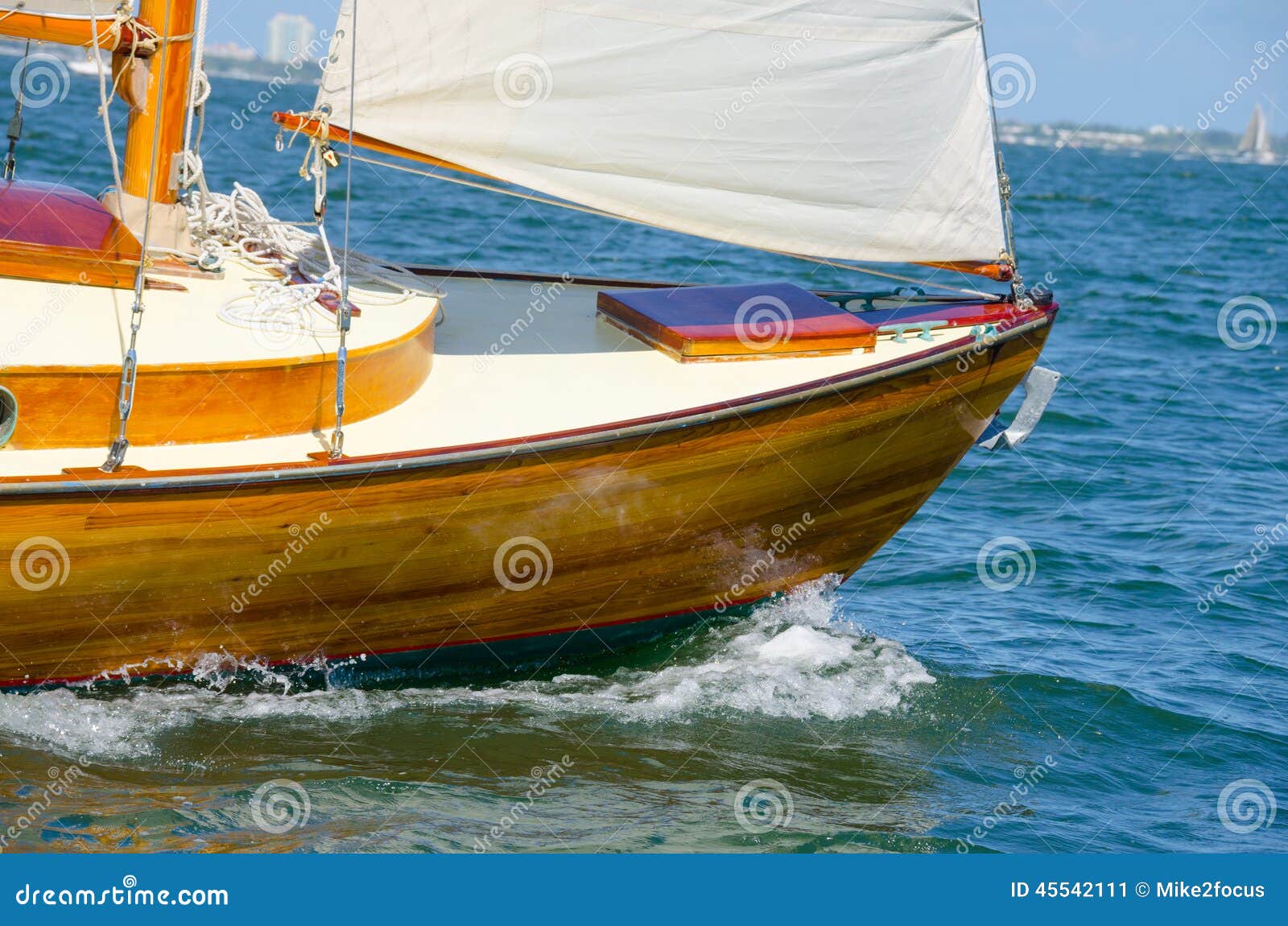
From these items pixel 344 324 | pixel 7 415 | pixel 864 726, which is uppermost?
pixel 344 324

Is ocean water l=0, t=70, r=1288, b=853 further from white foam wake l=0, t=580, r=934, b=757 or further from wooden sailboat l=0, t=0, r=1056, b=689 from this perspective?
wooden sailboat l=0, t=0, r=1056, b=689

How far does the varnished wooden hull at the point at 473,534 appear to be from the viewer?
480 centimetres

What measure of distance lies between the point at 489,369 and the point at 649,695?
1.52 metres

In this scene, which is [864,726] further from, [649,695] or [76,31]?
[76,31]

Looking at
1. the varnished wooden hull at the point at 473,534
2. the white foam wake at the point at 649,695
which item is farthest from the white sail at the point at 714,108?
the white foam wake at the point at 649,695

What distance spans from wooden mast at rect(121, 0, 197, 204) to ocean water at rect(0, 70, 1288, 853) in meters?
2.11

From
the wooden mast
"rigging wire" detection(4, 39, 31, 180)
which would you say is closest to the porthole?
the wooden mast

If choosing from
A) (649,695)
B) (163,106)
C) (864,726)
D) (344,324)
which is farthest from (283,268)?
(864,726)

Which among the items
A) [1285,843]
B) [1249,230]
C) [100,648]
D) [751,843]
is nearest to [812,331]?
[751,843]

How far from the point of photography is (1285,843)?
530cm

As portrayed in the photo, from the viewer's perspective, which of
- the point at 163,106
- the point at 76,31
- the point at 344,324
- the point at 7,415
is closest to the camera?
the point at 7,415

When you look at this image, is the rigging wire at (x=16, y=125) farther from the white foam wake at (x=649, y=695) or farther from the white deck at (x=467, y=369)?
the white foam wake at (x=649, y=695)

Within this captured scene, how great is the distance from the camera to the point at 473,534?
17.1 ft

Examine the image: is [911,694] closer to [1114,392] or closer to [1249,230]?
[1114,392]
